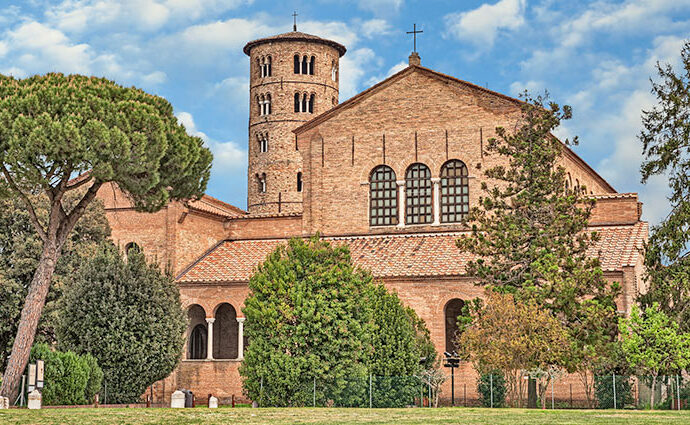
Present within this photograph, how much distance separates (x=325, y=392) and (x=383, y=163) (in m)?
14.5

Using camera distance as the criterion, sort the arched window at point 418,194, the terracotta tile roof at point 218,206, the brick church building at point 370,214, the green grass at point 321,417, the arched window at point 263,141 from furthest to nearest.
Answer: the arched window at point 263,141 < the terracotta tile roof at point 218,206 < the arched window at point 418,194 < the brick church building at point 370,214 < the green grass at point 321,417

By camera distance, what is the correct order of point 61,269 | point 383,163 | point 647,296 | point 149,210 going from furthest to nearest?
point 383,163
point 61,269
point 647,296
point 149,210

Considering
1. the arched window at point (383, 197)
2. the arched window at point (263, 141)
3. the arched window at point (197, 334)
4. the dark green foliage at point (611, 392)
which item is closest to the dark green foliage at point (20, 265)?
the arched window at point (197, 334)

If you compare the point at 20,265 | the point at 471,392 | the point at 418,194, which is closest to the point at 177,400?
the point at 20,265

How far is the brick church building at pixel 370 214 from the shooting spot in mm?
37094

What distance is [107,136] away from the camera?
2623 centimetres

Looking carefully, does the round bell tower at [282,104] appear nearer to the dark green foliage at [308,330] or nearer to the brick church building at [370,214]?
the brick church building at [370,214]

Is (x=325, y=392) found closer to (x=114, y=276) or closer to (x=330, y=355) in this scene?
(x=330, y=355)

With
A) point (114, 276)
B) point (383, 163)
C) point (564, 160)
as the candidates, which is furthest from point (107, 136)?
point (564, 160)

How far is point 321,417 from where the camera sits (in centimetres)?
2255

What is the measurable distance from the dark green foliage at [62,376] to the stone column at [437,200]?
54.9ft

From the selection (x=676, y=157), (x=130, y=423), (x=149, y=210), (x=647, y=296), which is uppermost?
(x=676, y=157)

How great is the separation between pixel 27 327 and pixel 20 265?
9.56 meters

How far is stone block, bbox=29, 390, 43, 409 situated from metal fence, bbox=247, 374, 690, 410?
20.0 ft
